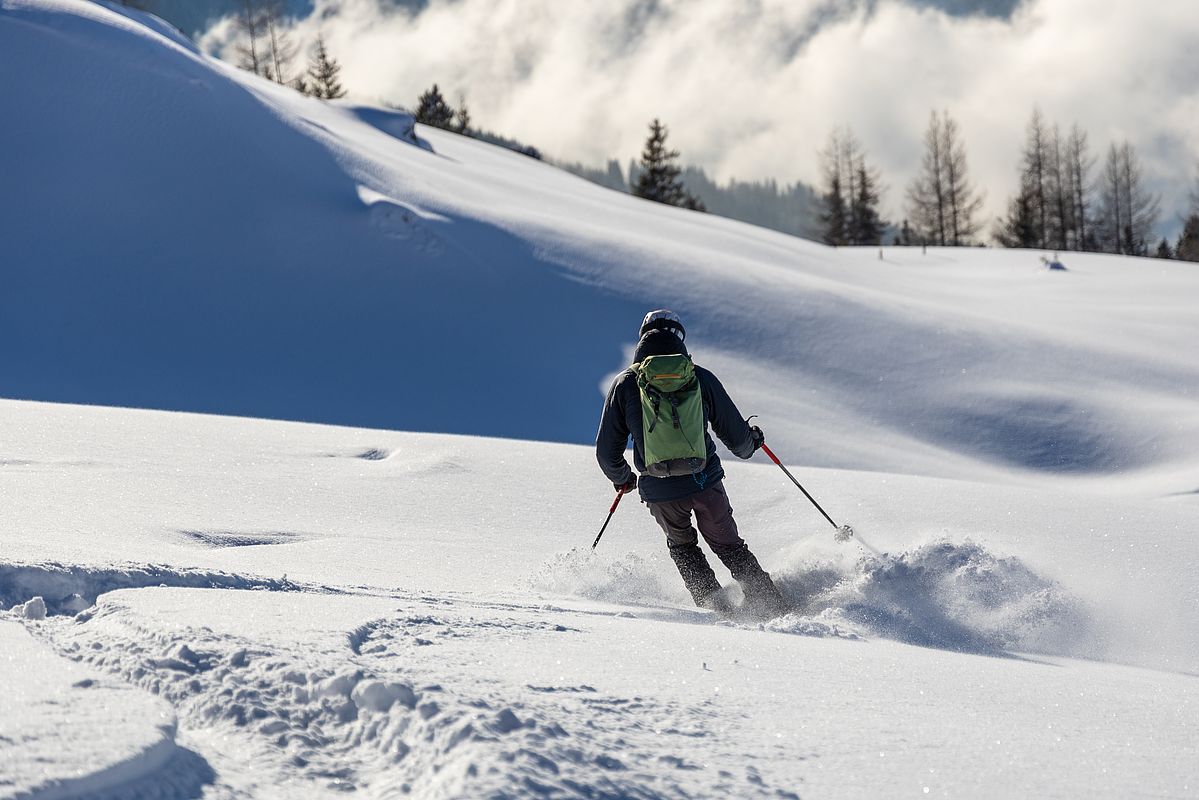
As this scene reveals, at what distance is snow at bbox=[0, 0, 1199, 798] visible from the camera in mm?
2602

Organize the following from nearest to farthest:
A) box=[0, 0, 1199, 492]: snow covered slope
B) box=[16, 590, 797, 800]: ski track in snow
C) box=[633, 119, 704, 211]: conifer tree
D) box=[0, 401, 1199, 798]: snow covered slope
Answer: box=[16, 590, 797, 800]: ski track in snow
box=[0, 401, 1199, 798]: snow covered slope
box=[0, 0, 1199, 492]: snow covered slope
box=[633, 119, 704, 211]: conifer tree

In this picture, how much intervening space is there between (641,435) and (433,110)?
5109cm

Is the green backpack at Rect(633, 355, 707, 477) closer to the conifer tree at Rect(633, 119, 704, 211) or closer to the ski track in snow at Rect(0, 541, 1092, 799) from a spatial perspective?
the ski track in snow at Rect(0, 541, 1092, 799)

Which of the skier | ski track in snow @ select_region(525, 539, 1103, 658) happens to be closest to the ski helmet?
the skier

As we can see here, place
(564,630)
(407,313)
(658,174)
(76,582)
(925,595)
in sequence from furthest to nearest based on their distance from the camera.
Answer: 1. (658,174)
2. (407,313)
3. (925,595)
4. (564,630)
5. (76,582)

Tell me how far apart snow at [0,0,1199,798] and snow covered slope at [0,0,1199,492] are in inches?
2.9

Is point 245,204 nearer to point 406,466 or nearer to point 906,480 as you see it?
point 406,466

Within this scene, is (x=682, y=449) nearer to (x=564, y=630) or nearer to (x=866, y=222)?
(x=564, y=630)

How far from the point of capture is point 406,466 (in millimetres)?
7879

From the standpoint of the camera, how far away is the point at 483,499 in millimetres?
7180

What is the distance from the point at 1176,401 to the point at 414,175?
1374 centimetres

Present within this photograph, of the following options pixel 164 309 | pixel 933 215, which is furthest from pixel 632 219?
pixel 933 215

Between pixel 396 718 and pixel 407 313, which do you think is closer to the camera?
pixel 396 718

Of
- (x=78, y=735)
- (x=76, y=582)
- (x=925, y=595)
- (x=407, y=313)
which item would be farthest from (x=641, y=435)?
(x=407, y=313)
